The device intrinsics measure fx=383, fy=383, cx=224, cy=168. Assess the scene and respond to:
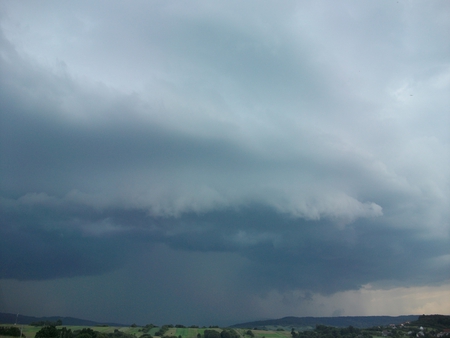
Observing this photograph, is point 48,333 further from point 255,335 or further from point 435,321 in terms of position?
point 435,321

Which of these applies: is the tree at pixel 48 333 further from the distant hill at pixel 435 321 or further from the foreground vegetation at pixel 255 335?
the distant hill at pixel 435 321

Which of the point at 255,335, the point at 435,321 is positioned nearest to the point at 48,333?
the point at 255,335

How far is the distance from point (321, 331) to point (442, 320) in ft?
179

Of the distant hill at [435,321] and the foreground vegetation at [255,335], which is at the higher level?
the distant hill at [435,321]

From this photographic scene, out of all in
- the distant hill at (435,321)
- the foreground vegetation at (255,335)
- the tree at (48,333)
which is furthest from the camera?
the distant hill at (435,321)

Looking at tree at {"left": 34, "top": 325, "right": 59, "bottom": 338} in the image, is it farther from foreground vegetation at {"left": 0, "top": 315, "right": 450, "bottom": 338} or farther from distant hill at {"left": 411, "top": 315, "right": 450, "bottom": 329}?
distant hill at {"left": 411, "top": 315, "right": 450, "bottom": 329}

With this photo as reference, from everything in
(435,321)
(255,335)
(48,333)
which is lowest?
(255,335)

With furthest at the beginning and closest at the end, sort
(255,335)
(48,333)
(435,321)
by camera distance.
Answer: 1. (255,335)
2. (435,321)
3. (48,333)

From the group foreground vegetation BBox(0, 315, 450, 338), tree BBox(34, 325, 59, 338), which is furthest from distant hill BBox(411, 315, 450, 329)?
tree BBox(34, 325, 59, 338)

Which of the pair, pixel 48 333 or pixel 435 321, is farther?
pixel 435 321

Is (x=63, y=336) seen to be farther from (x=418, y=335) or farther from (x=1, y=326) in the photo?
(x=418, y=335)

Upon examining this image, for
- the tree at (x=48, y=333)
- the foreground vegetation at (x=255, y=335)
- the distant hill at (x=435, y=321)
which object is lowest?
the foreground vegetation at (x=255, y=335)

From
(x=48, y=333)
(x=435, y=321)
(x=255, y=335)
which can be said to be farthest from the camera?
(x=255, y=335)

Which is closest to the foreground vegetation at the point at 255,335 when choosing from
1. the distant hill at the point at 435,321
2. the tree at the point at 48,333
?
the distant hill at the point at 435,321
